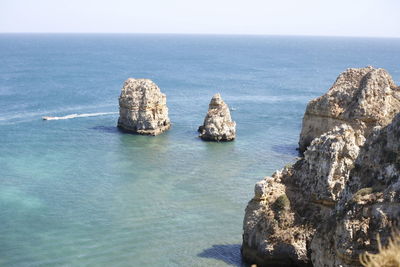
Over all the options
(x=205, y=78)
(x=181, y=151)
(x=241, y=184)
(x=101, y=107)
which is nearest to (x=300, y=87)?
(x=205, y=78)

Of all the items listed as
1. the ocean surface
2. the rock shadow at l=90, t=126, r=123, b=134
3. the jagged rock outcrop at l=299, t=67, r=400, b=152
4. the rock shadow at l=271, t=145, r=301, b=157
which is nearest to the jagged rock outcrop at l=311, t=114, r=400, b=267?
the ocean surface

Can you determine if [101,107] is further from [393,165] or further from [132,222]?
[393,165]

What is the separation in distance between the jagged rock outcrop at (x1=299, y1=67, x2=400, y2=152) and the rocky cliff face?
0.13m

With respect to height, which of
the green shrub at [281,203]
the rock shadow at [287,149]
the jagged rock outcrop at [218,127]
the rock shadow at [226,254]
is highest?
the green shrub at [281,203]

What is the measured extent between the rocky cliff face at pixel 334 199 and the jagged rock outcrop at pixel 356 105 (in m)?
0.13

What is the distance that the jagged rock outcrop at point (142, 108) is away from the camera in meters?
77.7

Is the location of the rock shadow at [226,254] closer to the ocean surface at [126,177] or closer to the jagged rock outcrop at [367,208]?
the ocean surface at [126,177]

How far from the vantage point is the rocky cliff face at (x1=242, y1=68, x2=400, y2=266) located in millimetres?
23328

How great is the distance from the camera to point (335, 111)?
6244cm

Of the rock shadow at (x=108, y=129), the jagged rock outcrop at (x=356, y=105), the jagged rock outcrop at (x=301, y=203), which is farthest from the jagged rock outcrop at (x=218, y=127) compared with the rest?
the jagged rock outcrop at (x=301, y=203)

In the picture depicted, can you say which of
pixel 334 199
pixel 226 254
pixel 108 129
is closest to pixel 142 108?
pixel 108 129

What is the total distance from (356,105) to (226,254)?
28.6m

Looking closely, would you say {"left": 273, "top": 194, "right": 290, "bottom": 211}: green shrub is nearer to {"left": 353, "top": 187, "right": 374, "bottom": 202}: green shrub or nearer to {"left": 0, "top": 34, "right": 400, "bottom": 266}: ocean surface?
{"left": 0, "top": 34, "right": 400, "bottom": 266}: ocean surface

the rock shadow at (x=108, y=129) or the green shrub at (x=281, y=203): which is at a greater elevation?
the green shrub at (x=281, y=203)
